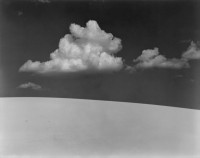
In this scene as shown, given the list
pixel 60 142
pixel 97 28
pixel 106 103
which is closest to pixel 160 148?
pixel 106 103

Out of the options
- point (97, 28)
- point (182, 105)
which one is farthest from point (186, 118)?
point (97, 28)

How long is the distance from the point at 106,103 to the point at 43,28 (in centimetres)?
142

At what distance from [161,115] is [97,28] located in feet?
5.09

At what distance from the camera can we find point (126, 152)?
4137 millimetres

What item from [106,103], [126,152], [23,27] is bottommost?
[126,152]

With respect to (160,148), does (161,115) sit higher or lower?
higher

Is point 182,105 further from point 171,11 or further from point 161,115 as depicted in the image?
point 171,11

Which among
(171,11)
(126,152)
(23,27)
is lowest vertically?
(126,152)

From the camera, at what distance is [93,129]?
418 cm

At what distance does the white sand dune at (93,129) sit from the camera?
4.09 metres

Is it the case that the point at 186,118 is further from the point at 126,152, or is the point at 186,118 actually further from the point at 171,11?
the point at 171,11

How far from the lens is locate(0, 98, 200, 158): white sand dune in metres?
4.09

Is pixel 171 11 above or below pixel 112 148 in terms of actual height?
above

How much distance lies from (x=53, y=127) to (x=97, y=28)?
5.07ft
